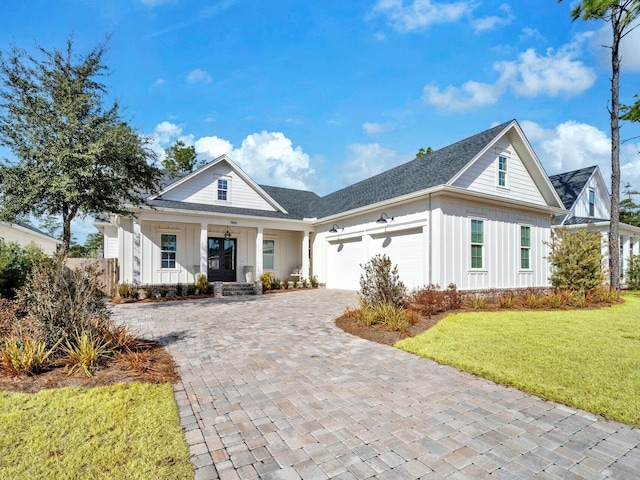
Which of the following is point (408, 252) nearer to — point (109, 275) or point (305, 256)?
point (305, 256)

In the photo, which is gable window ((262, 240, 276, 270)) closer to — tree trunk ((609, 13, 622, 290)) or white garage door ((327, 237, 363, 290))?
white garage door ((327, 237, 363, 290))

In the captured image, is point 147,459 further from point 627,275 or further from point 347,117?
point 627,275

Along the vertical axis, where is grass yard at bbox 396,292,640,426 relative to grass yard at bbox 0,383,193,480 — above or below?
below

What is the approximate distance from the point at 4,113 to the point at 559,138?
3280 centimetres

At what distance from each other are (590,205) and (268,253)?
19.1 metres

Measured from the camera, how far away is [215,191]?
1636 cm

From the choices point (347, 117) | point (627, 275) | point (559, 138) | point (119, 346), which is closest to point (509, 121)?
point (347, 117)

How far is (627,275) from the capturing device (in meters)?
17.6

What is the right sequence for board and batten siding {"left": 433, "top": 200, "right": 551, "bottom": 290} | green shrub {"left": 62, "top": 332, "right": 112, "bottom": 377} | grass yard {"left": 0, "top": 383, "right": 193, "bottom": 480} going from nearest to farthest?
1. grass yard {"left": 0, "top": 383, "right": 193, "bottom": 480}
2. green shrub {"left": 62, "top": 332, "right": 112, "bottom": 377}
3. board and batten siding {"left": 433, "top": 200, "right": 551, "bottom": 290}

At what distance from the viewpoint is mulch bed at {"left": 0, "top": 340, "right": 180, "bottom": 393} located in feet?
13.4

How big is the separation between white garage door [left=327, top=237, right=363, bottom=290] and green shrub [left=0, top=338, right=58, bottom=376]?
473 inches

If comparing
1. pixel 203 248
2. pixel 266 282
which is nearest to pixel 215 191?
pixel 203 248

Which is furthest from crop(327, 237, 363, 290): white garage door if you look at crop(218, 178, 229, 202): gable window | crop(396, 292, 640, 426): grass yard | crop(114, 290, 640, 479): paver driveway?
crop(114, 290, 640, 479): paver driveway

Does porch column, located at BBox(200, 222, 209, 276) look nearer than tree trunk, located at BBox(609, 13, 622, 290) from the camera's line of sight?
No
